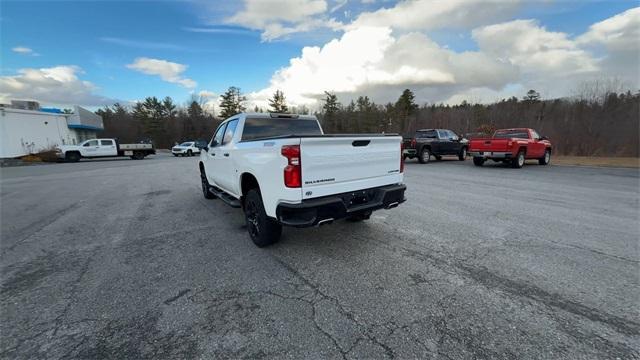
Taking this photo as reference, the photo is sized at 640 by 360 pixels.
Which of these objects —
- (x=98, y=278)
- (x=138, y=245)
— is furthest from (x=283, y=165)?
(x=138, y=245)

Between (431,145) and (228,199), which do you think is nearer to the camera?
(228,199)

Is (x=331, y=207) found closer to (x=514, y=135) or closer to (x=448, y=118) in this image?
(x=514, y=135)

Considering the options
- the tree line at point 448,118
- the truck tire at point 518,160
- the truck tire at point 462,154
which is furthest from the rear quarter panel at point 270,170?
the tree line at point 448,118

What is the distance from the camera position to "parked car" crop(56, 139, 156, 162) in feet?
83.6

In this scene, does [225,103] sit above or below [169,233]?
above

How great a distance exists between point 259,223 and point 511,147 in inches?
526

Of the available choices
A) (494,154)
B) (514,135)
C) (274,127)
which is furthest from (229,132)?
(514,135)

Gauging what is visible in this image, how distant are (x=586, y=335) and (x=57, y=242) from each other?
6.92 metres

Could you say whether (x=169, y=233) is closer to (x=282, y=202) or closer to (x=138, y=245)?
(x=138, y=245)

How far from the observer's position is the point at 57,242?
4750mm

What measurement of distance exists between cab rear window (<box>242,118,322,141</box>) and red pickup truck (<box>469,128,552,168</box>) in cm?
1124

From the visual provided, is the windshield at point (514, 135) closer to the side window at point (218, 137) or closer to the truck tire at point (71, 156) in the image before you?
the side window at point (218, 137)

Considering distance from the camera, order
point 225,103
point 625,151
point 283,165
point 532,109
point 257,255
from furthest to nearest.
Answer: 1. point 225,103
2. point 532,109
3. point 625,151
4. point 257,255
5. point 283,165

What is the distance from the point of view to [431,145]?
16953 mm
